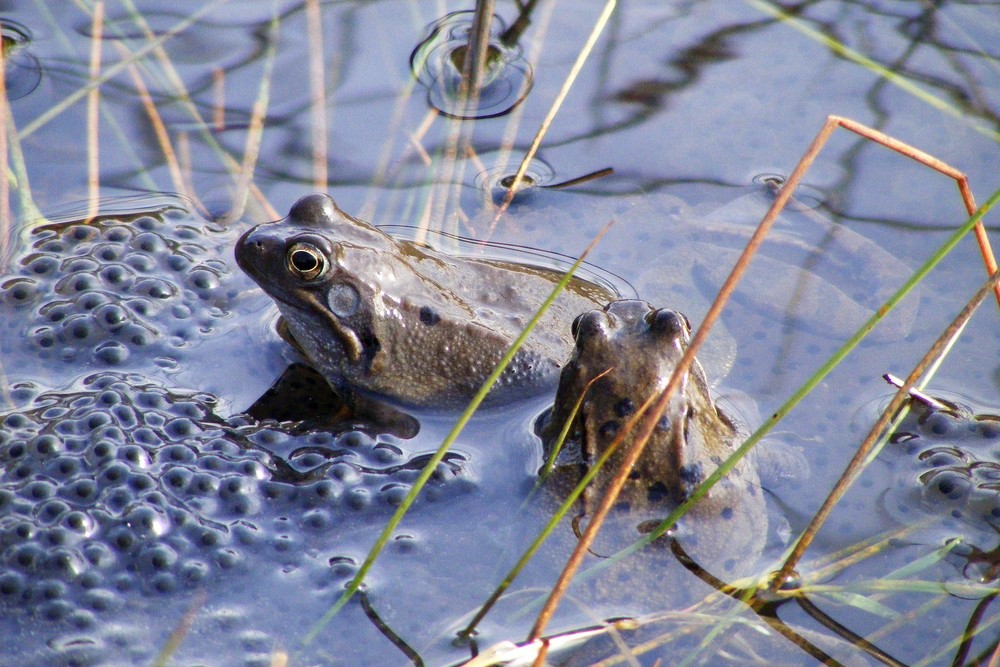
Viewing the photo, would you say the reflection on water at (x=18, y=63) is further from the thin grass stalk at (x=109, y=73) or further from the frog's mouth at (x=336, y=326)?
the frog's mouth at (x=336, y=326)

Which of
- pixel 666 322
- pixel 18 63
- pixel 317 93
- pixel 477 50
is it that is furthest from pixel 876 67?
pixel 18 63

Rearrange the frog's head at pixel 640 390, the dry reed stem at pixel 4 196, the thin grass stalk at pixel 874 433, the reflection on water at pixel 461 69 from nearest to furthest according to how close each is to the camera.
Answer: the thin grass stalk at pixel 874 433, the frog's head at pixel 640 390, the dry reed stem at pixel 4 196, the reflection on water at pixel 461 69

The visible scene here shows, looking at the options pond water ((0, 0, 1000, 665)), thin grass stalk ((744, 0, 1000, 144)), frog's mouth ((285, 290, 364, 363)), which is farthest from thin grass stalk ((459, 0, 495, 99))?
frog's mouth ((285, 290, 364, 363))

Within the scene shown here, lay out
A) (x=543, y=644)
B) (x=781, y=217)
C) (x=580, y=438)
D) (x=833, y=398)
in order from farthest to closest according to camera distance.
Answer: (x=781, y=217) < (x=833, y=398) < (x=580, y=438) < (x=543, y=644)

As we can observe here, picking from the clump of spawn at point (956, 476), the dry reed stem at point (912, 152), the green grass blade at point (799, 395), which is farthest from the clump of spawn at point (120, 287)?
the clump of spawn at point (956, 476)

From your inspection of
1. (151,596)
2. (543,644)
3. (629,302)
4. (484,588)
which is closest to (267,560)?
(151,596)

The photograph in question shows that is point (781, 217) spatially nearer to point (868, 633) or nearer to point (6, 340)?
point (868, 633)

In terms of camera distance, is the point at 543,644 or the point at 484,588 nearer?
the point at 543,644
